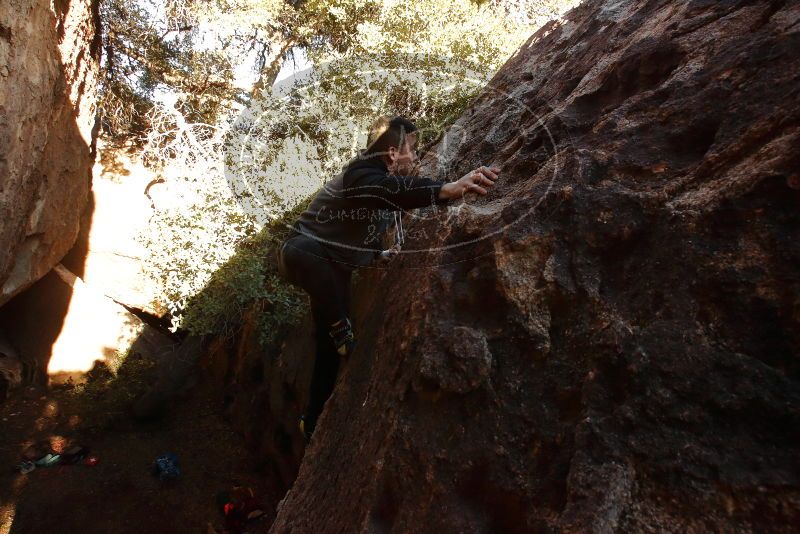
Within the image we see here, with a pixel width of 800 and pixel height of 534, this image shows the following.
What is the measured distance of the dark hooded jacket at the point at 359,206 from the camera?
104 inches

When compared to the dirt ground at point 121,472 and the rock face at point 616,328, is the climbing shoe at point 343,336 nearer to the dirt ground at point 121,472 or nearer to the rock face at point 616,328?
the rock face at point 616,328

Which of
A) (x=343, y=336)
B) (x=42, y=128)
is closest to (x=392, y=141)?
(x=343, y=336)

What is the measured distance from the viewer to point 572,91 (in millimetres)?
2945

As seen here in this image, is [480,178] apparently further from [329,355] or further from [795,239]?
[329,355]

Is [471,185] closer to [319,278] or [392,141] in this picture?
[392,141]

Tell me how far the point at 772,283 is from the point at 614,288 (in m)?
0.49

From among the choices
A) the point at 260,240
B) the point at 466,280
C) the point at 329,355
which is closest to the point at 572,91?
the point at 466,280

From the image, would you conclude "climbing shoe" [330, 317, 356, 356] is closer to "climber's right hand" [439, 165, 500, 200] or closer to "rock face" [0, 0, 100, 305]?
"climber's right hand" [439, 165, 500, 200]

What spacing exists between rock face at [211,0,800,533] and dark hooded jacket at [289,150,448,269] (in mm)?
288

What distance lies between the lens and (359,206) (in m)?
3.24

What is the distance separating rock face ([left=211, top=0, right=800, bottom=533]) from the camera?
1342mm

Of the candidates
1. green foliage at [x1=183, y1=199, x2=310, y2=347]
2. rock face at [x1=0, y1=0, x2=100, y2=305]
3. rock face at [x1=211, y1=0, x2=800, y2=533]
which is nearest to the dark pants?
rock face at [x1=211, y1=0, x2=800, y2=533]

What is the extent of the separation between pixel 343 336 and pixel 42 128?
15.8 feet

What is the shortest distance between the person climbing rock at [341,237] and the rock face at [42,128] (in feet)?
11.7
